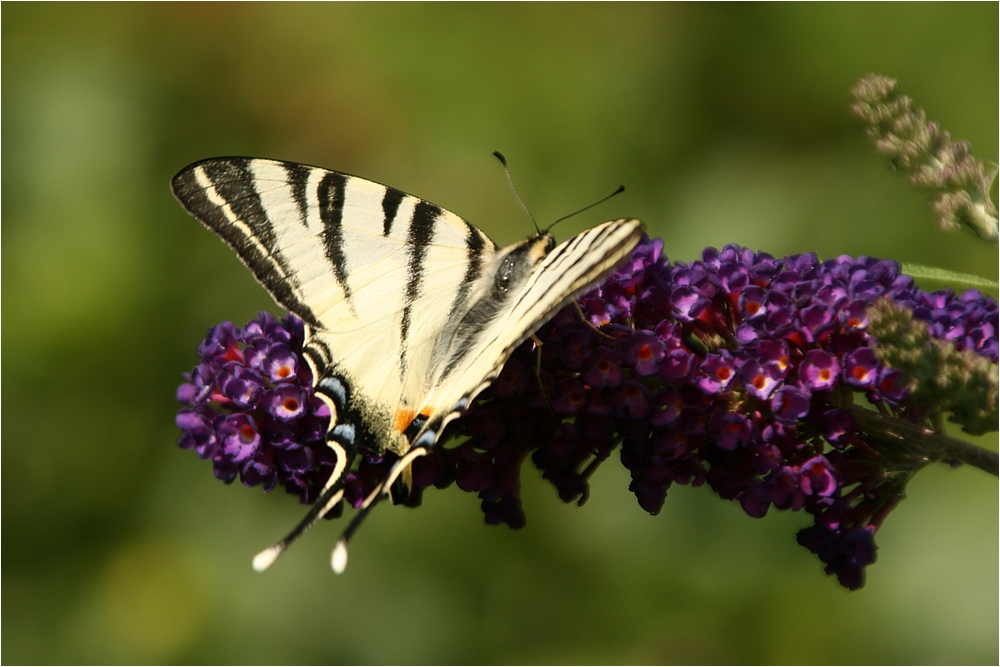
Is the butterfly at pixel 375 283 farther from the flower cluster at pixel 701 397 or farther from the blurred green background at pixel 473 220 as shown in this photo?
the blurred green background at pixel 473 220

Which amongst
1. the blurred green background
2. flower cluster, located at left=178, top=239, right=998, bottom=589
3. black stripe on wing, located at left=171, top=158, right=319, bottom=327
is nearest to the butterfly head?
flower cluster, located at left=178, top=239, right=998, bottom=589

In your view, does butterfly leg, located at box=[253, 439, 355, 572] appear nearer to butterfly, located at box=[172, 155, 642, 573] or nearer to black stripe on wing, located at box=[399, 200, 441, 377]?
butterfly, located at box=[172, 155, 642, 573]

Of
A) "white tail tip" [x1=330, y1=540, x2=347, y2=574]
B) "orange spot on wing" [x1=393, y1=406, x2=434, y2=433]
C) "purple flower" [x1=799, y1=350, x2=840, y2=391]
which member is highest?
"purple flower" [x1=799, y1=350, x2=840, y2=391]

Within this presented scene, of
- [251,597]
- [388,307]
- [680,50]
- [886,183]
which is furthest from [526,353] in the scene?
[680,50]

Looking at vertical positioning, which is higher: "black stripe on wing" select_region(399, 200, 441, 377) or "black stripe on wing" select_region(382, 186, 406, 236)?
"black stripe on wing" select_region(382, 186, 406, 236)

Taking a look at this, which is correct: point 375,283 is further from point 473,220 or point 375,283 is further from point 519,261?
point 473,220

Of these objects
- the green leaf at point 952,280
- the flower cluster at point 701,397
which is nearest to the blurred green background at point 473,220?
the flower cluster at point 701,397

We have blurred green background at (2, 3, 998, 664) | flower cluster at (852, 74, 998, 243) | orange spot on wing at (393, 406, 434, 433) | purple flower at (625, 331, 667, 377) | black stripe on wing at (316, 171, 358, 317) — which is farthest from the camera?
blurred green background at (2, 3, 998, 664)

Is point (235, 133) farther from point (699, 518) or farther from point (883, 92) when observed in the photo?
point (883, 92)
